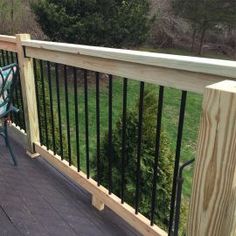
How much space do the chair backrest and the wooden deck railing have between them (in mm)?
455

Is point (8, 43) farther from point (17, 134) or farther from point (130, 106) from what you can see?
point (130, 106)

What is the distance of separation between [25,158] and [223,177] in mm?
2061

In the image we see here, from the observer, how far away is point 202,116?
0.90m

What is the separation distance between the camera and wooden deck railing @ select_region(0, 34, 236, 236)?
858 mm

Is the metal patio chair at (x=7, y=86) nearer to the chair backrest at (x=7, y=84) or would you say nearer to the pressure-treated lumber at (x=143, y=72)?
the chair backrest at (x=7, y=84)

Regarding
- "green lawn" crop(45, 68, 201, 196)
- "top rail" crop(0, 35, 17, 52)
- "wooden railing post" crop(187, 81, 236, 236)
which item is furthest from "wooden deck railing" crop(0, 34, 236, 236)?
"green lawn" crop(45, 68, 201, 196)

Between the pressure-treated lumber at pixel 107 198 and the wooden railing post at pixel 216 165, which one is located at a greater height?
the wooden railing post at pixel 216 165

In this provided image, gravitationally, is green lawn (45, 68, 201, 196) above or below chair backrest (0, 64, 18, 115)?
below

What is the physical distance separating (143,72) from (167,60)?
178 millimetres

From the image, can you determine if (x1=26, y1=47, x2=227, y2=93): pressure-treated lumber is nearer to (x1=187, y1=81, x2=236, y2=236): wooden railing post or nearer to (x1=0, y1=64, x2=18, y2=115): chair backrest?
(x1=187, y1=81, x2=236, y2=236): wooden railing post

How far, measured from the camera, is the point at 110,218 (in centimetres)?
195

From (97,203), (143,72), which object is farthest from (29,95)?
(143,72)

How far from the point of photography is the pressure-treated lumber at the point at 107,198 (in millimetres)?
1735

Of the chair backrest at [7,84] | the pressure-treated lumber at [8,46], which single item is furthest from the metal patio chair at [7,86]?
the pressure-treated lumber at [8,46]
